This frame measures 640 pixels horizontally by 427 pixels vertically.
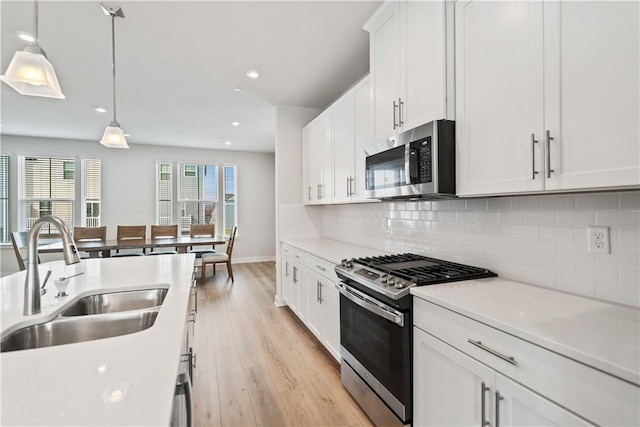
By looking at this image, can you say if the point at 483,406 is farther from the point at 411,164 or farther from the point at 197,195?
the point at 197,195

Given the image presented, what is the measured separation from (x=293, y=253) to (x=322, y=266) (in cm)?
90

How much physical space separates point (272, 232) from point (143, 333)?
655 cm

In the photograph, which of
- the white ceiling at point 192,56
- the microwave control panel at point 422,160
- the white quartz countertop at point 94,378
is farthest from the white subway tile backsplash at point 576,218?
the white ceiling at point 192,56

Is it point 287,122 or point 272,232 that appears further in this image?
point 272,232

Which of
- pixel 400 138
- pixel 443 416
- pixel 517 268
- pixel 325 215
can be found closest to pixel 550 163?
pixel 517 268

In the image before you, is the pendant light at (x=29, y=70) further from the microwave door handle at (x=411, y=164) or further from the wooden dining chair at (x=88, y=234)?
the wooden dining chair at (x=88, y=234)

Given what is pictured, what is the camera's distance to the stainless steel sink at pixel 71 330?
1.11m

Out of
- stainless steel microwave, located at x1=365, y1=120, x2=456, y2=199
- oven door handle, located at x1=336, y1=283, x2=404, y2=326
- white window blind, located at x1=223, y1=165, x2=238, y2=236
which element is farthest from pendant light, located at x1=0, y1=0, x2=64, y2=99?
white window blind, located at x1=223, y1=165, x2=238, y2=236

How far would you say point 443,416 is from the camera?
4.22 ft

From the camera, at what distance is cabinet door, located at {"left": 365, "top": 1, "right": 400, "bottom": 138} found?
190cm

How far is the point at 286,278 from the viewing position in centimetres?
371

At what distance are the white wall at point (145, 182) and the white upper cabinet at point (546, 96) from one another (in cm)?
626

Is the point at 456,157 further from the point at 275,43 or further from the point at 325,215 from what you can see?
the point at 325,215

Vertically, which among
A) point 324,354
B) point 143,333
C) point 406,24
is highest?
point 406,24
